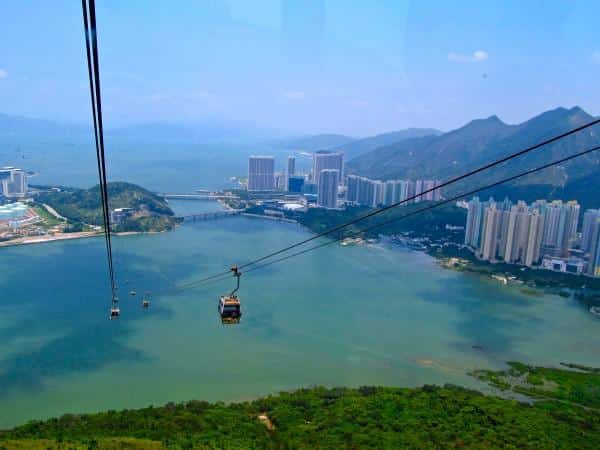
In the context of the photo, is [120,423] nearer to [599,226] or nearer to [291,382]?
[291,382]

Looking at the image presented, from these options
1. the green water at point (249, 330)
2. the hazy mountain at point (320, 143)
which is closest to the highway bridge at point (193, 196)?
the green water at point (249, 330)

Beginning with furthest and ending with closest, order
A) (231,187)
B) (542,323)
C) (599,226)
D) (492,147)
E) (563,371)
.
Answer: (492,147) < (231,187) < (599,226) < (542,323) < (563,371)

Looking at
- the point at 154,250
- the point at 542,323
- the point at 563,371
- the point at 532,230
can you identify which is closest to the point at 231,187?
the point at 154,250

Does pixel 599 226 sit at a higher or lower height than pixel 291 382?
higher

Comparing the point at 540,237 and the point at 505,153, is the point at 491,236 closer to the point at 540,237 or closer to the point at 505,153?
the point at 540,237

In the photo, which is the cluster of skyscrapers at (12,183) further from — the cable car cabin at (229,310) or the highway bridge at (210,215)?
the cable car cabin at (229,310)

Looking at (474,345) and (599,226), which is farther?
(599,226)
